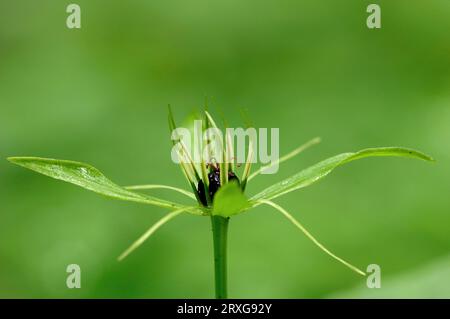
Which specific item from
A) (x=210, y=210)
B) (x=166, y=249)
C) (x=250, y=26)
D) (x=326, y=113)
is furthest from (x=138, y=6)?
(x=210, y=210)

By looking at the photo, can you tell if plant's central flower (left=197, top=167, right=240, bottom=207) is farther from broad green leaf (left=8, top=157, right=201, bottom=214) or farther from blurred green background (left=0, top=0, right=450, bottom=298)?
blurred green background (left=0, top=0, right=450, bottom=298)

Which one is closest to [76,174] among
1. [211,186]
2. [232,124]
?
A: [211,186]

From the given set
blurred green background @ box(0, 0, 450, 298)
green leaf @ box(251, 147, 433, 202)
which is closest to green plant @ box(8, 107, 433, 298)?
green leaf @ box(251, 147, 433, 202)

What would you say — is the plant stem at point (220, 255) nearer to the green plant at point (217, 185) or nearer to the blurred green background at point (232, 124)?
the green plant at point (217, 185)

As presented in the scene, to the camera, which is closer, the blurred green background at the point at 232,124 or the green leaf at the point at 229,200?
the green leaf at the point at 229,200

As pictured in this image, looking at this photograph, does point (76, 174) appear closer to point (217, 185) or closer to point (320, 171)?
point (217, 185)

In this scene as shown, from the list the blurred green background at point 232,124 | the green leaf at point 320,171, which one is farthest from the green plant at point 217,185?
the blurred green background at point 232,124
